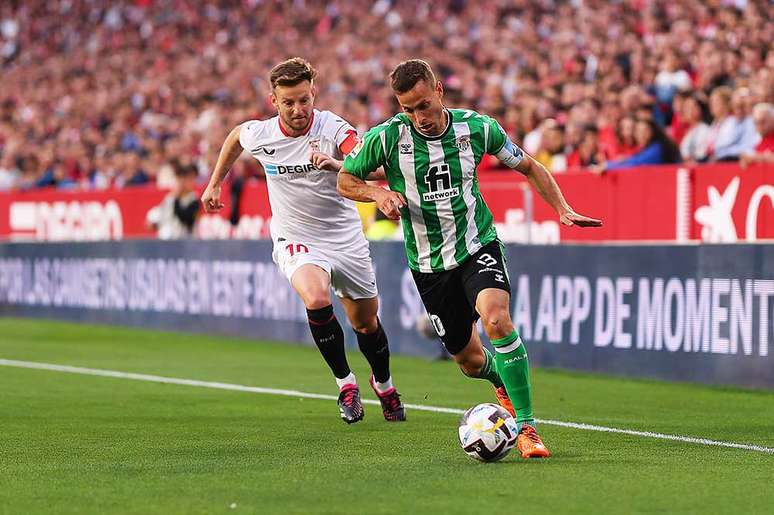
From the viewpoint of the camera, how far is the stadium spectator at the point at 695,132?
16734 millimetres

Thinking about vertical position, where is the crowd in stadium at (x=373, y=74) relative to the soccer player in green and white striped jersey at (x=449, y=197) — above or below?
above

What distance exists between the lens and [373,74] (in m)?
26.7

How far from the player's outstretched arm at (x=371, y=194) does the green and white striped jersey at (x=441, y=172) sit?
0.16 feet

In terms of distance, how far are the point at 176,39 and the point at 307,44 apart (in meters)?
5.75

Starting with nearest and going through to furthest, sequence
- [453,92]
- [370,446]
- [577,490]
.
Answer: [577,490] → [370,446] → [453,92]

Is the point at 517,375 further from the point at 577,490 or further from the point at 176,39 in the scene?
the point at 176,39

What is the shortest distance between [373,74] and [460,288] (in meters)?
18.0

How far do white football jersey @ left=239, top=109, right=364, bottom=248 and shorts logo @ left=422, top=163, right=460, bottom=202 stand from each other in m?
1.66

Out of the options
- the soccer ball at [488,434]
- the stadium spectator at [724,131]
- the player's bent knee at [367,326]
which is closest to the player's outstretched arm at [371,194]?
the soccer ball at [488,434]

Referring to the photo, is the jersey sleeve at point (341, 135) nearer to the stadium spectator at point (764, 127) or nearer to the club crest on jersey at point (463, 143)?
the club crest on jersey at point (463, 143)

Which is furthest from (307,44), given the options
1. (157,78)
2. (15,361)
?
(15,361)

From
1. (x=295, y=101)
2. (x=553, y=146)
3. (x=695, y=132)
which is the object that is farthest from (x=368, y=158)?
(x=553, y=146)

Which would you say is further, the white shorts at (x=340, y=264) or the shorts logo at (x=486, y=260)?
the white shorts at (x=340, y=264)

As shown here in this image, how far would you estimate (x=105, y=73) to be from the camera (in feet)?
116
